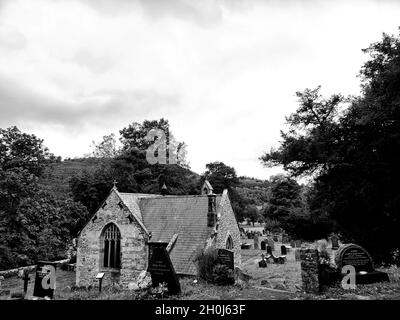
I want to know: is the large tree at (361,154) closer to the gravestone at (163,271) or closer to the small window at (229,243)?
the small window at (229,243)

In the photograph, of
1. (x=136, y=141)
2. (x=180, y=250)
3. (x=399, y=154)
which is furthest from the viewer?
(x=136, y=141)

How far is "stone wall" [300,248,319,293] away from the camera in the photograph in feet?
38.2

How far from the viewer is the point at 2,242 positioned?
2105 centimetres

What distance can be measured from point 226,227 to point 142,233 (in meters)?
6.01

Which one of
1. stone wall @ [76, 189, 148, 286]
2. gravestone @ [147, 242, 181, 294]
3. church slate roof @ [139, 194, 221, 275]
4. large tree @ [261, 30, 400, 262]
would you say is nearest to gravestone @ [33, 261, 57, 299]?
gravestone @ [147, 242, 181, 294]

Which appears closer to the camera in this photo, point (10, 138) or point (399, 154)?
point (399, 154)

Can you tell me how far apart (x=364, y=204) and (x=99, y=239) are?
2025 cm

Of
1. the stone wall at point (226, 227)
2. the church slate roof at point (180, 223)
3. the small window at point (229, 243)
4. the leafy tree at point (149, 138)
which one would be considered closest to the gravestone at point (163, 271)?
the church slate roof at point (180, 223)

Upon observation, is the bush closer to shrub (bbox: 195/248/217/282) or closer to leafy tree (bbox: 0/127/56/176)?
shrub (bbox: 195/248/217/282)

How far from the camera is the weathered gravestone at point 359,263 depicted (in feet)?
40.5

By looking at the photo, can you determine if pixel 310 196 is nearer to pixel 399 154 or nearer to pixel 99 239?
pixel 399 154

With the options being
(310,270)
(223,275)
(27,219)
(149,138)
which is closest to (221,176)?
(149,138)

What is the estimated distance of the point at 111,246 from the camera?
→ 883 inches
